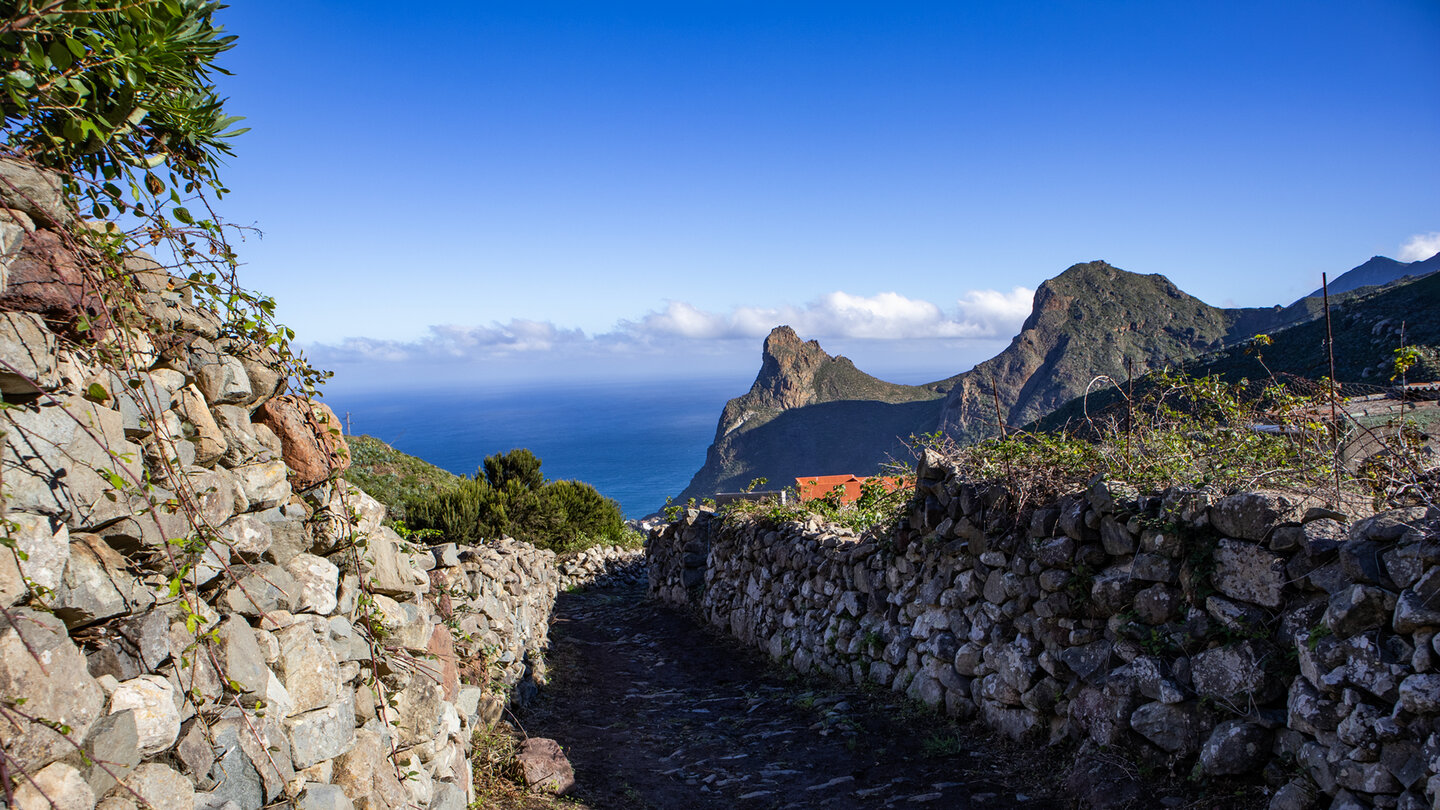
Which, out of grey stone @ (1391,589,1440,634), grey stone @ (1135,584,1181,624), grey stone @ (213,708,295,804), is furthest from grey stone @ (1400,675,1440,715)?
grey stone @ (213,708,295,804)

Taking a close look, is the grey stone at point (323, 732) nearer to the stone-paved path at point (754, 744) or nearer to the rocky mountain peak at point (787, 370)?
the stone-paved path at point (754, 744)

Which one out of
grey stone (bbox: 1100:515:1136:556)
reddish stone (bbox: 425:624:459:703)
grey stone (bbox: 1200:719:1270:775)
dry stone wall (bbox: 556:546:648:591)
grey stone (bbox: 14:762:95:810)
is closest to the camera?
grey stone (bbox: 14:762:95:810)

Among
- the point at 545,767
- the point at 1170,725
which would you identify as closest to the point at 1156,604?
the point at 1170,725

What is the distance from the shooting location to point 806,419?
226ft

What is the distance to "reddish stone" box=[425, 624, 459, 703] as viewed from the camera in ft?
16.5

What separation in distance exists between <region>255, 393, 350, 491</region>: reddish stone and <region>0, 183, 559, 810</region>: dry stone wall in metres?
0.01

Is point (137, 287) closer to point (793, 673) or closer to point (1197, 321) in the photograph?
point (793, 673)

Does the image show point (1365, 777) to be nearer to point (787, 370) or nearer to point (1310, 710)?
point (1310, 710)

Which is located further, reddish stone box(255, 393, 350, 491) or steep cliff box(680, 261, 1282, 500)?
steep cliff box(680, 261, 1282, 500)

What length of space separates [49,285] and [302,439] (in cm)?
150

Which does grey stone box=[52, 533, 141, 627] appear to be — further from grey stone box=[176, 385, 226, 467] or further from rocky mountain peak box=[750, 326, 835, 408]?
rocky mountain peak box=[750, 326, 835, 408]

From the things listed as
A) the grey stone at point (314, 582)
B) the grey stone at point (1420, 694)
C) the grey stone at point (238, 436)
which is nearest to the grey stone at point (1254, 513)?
the grey stone at point (1420, 694)

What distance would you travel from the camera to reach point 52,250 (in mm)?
3023

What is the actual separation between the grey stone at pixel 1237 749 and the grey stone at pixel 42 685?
553 centimetres
